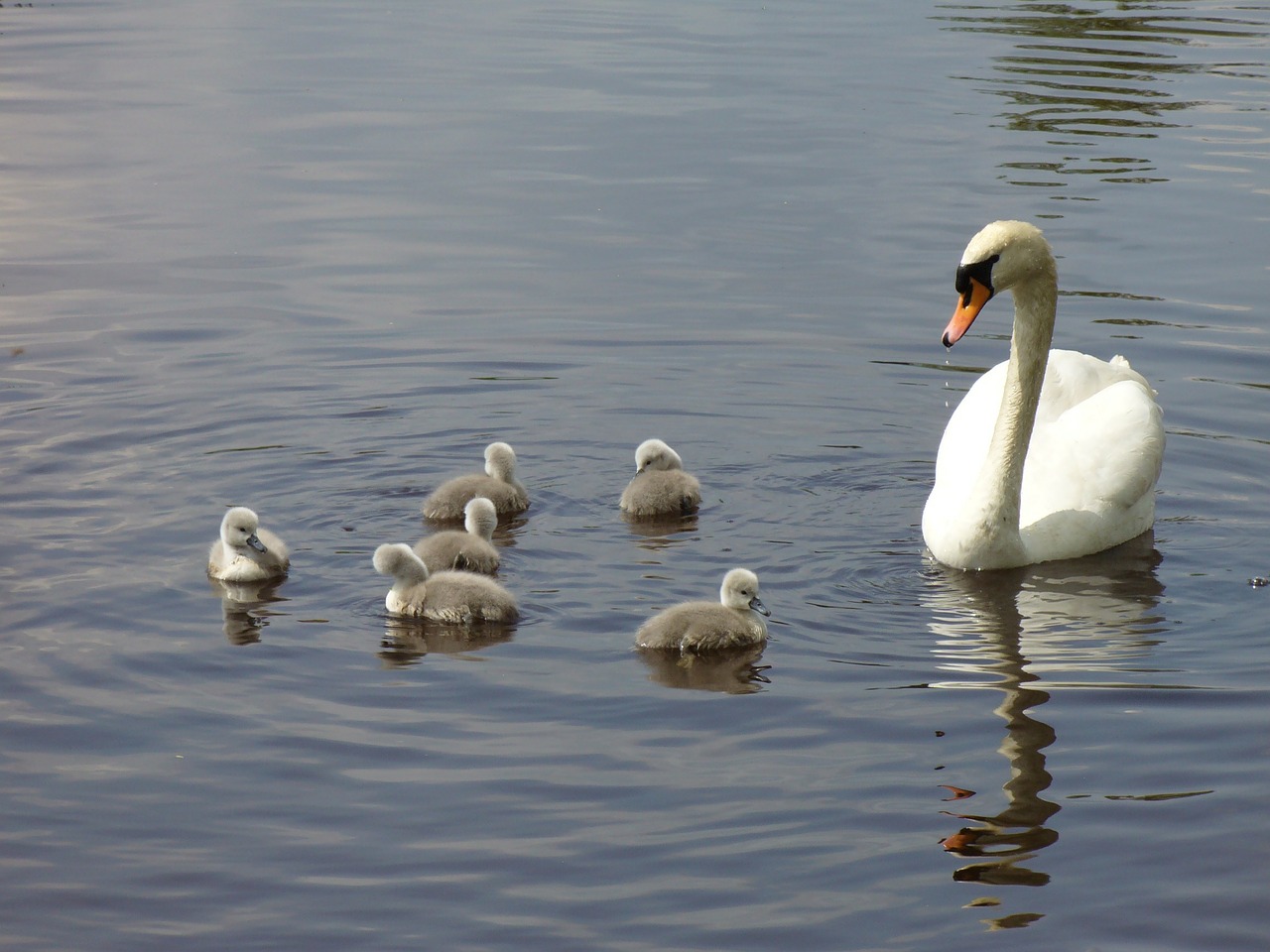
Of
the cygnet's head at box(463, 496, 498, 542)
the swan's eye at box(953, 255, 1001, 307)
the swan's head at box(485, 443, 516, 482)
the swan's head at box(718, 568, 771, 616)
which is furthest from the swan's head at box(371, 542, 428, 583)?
the swan's eye at box(953, 255, 1001, 307)

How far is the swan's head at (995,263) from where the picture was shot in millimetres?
9398

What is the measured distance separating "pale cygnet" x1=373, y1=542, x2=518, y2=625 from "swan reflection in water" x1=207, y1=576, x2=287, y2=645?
22.4 inches

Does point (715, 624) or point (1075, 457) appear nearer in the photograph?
point (715, 624)

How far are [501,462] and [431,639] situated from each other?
6.69ft

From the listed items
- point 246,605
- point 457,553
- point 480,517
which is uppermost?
point 480,517

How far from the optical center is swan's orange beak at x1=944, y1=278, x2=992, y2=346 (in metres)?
9.12

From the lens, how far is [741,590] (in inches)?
330

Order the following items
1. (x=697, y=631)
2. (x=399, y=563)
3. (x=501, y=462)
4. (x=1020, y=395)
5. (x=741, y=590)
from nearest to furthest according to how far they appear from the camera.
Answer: (x=697, y=631), (x=741, y=590), (x=399, y=563), (x=1020, y=395), (x=501, y=462)

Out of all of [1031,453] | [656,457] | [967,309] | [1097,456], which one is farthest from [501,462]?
[1097,456]

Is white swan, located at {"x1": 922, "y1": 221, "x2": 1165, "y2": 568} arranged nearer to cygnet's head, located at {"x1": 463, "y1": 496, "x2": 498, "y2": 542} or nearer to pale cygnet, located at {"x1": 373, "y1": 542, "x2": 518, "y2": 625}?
cygnet's head, located at {"x1": 463, "y1": 496, "x2": 498, "y2": 542}

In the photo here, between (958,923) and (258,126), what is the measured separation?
56.8 ft

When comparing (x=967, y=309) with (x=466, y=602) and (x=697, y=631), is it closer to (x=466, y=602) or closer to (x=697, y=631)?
(x=697, y=631)

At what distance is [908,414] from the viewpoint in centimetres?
1207

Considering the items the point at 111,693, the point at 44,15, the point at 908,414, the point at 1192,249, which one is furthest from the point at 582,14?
the point at 111,693
